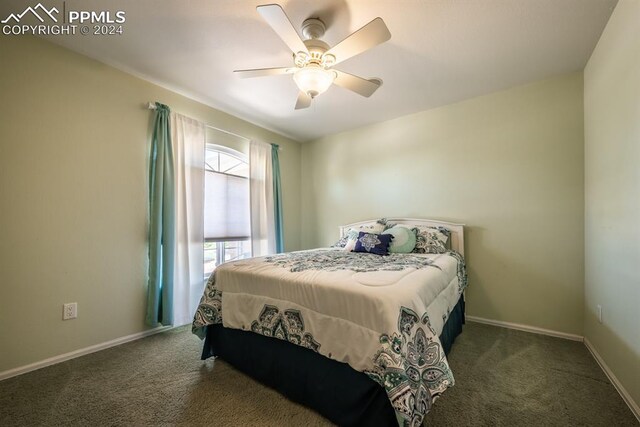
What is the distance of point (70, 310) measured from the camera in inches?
82.5

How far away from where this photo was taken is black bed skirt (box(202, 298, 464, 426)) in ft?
4.17

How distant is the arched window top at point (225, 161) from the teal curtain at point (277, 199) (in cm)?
46

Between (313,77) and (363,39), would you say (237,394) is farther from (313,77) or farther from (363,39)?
(363,39)

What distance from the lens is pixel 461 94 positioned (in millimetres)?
2877

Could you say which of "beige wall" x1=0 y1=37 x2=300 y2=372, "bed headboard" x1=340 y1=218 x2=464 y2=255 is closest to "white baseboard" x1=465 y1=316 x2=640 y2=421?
"bed headboard" x1=340 y1=218 x2=464 y2=255

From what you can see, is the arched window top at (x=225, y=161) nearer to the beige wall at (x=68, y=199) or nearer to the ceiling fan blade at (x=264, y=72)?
the beige wall at (x=68, y=199)

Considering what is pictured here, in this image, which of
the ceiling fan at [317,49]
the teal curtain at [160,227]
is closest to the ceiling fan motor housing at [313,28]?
the ceiling fan at [317,49]

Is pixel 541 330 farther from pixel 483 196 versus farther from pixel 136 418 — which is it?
pixel 136 418

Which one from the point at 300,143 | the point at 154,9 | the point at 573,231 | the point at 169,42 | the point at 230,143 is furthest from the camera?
the point at 300,143

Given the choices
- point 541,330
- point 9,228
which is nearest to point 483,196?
point 541,330

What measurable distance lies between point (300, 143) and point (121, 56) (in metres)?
2.68

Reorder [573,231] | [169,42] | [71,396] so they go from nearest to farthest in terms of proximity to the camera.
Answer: [71,396]
[169,42]
[573,231]

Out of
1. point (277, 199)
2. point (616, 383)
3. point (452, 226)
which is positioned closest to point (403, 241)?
point (452, 226)

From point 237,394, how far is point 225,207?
7.08 feet
